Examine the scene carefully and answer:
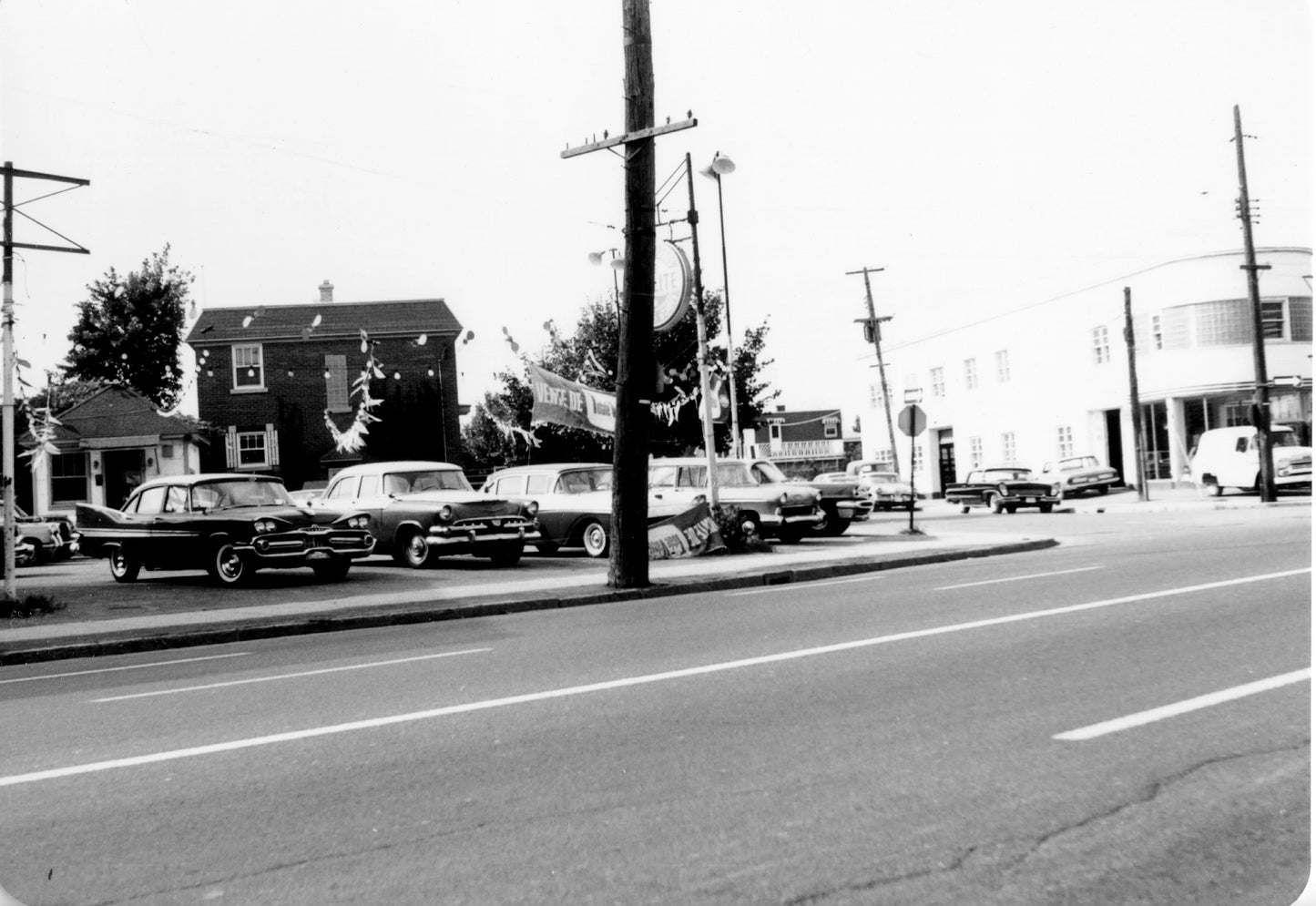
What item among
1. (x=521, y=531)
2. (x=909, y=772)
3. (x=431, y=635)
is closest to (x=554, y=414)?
(x=521, y=531)

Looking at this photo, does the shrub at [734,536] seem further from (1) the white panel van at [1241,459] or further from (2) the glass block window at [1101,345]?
(2) the glass block window at [1101,345]

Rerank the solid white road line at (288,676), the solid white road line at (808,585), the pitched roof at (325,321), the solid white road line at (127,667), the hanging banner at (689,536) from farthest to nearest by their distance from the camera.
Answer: the pitched roof at (325,321)
the hanging banner at (689,536)
the solid white road line at (808,585)
the solid white road line at (127,667)
the solid white road line at (288,676)

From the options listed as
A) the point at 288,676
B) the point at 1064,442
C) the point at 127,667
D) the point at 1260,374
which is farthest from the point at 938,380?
the point at 288,676

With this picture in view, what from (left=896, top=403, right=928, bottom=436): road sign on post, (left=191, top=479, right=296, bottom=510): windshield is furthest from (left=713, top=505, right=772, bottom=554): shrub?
(left=191, top=479, right=296, bottom=510): windshield

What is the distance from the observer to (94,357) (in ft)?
62.2

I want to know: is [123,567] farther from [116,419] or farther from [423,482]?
[116,419]

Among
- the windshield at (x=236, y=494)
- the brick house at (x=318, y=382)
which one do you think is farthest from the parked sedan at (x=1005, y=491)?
the windshield at (x=236, y=494)

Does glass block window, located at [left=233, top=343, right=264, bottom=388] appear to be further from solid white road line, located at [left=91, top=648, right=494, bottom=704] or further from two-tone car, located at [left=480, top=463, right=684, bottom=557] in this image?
solid white road line, located at [left=91, top=648, right=494, bottom=704]

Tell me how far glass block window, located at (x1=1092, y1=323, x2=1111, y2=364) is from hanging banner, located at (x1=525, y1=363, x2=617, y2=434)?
25.2m

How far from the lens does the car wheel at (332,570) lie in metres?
16.8

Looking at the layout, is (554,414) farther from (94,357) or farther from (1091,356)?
(1091,356)

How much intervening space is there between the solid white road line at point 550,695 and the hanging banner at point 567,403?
34.1 feet

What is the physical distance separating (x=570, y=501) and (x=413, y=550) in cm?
300

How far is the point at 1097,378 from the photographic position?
40.1 meters
